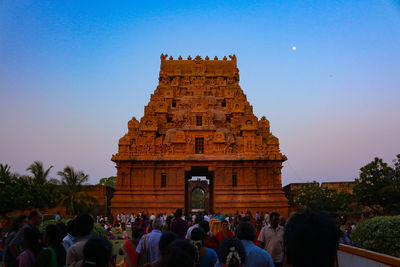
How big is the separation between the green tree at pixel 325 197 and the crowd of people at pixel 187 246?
31.2 meters

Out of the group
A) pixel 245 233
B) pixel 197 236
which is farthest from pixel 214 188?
pixel 245 233

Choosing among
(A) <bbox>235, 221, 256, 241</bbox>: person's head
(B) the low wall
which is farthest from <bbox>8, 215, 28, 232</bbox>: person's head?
(B) the low wall

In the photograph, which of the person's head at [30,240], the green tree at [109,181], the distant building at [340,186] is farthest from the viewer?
the green tree at [109,181]

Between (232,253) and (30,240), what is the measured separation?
10.4ft

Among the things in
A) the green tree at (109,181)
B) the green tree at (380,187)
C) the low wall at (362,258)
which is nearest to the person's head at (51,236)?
the low wall at (362,258)

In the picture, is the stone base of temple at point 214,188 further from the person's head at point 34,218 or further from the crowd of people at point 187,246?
the person's head at point 34,218

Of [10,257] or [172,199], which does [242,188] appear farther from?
[10,257]

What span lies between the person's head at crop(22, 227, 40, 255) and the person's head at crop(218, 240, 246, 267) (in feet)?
9.60

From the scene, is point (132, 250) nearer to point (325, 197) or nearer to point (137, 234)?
point (137, 234)

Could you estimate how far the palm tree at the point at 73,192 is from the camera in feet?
113

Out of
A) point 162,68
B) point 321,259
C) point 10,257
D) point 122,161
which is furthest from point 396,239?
point 162,68

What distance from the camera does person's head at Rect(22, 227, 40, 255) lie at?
5199mm

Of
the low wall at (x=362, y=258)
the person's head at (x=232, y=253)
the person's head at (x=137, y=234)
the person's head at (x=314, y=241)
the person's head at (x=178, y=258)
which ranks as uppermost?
the person's head at (x=314, y=241)

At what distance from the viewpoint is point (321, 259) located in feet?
8.46
